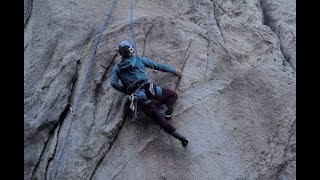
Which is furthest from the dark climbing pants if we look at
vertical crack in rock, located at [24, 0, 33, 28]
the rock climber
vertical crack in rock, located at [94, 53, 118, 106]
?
vertical crack in rock, located at [24, 0, 33, 28]

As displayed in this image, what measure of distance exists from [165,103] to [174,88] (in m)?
0.36

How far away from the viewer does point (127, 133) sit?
25.0 feet

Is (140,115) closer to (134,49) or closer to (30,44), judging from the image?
(134,49)

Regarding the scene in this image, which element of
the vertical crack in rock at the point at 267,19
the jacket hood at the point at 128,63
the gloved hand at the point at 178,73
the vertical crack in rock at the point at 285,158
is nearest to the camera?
the vertical crack in rock at the point at 285,158

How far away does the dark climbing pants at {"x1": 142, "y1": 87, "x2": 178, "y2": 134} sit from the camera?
726cm

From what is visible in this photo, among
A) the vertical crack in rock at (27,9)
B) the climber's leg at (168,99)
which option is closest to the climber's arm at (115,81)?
the climber's leg at (168,99)

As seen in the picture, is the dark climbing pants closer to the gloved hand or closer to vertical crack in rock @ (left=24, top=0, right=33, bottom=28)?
the gloved hand

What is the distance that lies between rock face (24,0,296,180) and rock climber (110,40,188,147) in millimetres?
259

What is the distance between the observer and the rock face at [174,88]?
7.40 m

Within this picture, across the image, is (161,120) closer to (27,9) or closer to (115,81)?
(115,81)

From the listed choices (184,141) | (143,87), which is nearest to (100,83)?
(143,87)

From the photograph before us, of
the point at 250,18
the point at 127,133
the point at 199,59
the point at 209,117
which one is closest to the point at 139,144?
the point at 127,133

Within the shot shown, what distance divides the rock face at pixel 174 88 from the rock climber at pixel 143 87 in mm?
259

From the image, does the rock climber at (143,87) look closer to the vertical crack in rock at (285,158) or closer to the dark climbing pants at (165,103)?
the dark climbing pants at (165,103)
